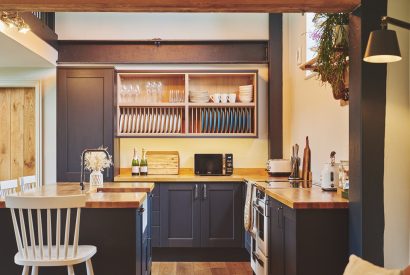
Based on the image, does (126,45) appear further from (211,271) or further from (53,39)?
(211,271)

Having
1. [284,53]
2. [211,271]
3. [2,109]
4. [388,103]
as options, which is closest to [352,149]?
[388,103]

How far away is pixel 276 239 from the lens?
3.58 meters

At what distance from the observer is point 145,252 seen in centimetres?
380

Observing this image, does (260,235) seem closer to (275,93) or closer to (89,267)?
(89,267)

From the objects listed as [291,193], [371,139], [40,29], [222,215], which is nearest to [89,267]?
[291,193]

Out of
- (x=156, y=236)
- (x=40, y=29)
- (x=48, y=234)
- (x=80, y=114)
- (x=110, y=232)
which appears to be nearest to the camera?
(x=48, y=234)

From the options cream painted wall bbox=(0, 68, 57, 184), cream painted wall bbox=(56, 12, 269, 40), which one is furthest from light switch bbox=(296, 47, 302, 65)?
cream painted wall bbox=(0, 68, 57, 184)

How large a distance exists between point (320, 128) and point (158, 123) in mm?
2069

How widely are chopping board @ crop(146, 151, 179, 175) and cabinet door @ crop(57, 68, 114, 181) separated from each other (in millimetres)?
514

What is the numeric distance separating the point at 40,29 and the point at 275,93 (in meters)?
2.78

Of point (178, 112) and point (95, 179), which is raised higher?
point (178, 112)

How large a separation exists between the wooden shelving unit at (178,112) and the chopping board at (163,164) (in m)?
0.28

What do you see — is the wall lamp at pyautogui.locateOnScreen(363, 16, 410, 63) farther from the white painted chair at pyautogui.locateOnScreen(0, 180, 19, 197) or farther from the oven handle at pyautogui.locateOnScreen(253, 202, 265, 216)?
the white painted chair at pyautogui.locateOnScreen(0, 180, 19, 197)

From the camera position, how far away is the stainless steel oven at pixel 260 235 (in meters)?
3.88
